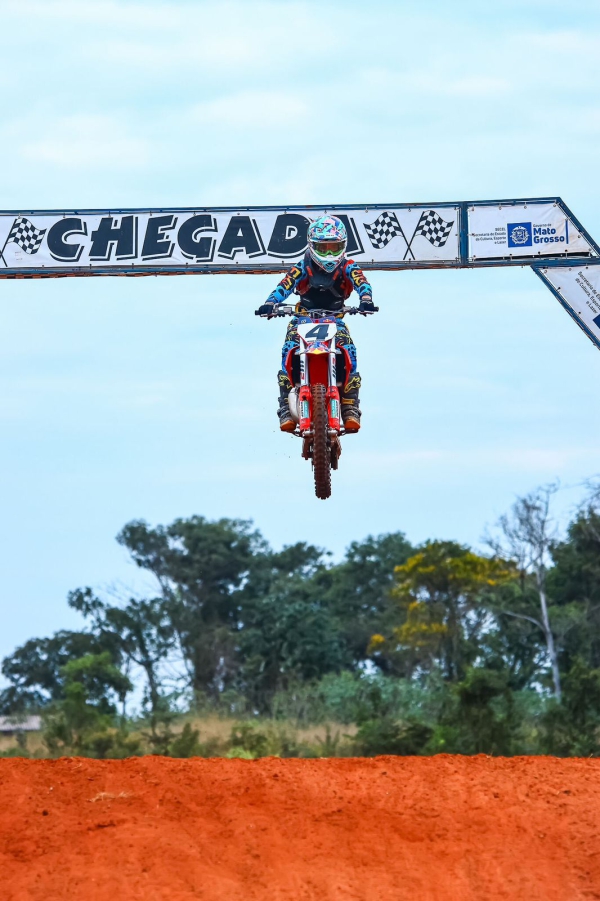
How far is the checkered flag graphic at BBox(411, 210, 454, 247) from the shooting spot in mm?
14961

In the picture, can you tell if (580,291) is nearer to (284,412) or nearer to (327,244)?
(327,244)

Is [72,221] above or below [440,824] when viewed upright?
above

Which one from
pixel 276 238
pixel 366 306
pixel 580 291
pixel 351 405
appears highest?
pixel 276 238

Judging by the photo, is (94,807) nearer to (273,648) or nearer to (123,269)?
(123,269)

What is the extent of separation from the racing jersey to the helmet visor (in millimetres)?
159

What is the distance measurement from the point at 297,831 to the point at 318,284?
228 inches

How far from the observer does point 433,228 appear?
1497 centimetres

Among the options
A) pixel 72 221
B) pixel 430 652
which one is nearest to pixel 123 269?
pixel 72 221

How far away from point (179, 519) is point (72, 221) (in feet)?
104

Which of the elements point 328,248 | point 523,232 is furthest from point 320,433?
point 523,232

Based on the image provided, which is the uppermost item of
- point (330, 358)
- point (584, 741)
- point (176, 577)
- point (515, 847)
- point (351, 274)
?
point (176, 577)

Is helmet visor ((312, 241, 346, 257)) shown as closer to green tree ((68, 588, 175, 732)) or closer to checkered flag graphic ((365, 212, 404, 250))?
checkered flag graphic ((365, 212, 404, 250))

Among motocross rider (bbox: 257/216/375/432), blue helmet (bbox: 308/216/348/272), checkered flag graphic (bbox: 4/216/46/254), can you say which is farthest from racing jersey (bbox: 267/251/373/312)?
checkered flag graphic (bbox: 4/216/46/254)

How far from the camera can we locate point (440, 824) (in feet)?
36.1
